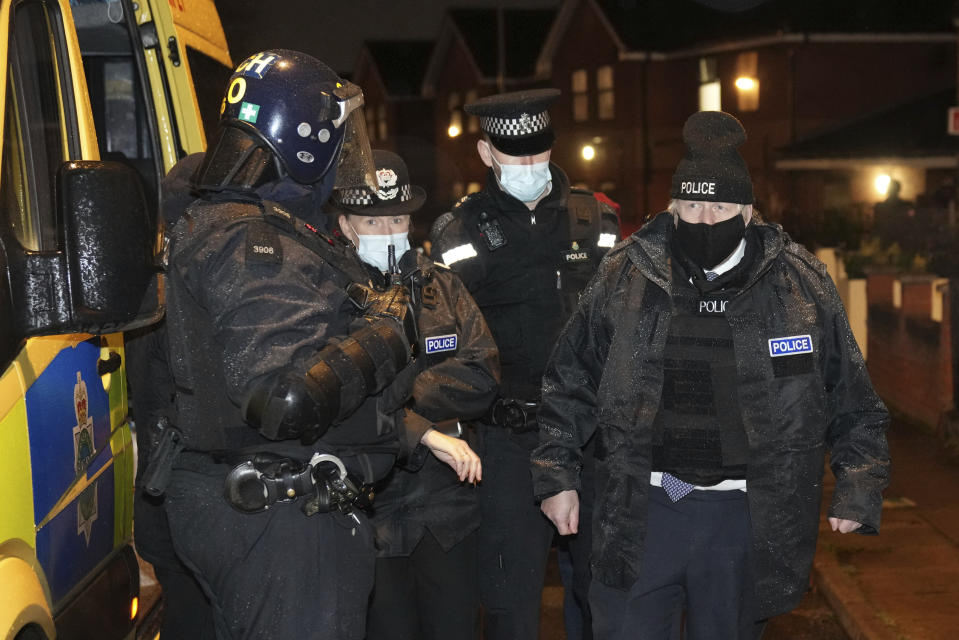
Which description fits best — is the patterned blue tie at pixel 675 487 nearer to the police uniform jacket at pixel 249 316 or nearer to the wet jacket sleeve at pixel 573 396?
the wet jacket sleeve at pixel 573 396

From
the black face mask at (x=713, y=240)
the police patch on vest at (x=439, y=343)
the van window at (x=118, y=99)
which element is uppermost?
the van window at (x=118, y=99)

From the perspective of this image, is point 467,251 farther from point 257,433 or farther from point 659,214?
point 257,433

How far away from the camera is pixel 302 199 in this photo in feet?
10.6

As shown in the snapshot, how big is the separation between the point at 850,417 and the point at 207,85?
362 cm

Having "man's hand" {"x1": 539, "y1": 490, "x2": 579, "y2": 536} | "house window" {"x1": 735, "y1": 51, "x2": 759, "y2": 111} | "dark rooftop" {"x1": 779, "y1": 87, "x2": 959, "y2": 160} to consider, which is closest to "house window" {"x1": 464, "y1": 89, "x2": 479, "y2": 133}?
"house window" {"x1": 735, "y1": 51, "x2": 759, "y2": 111}

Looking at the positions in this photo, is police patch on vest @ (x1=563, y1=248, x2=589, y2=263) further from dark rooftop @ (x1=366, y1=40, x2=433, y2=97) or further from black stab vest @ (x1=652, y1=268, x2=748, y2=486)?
dark rooftop @ (x1=366, y1=40, x2=433, y2=97)

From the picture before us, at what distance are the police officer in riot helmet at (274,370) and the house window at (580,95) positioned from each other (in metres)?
32.9

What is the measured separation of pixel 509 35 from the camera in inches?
1634

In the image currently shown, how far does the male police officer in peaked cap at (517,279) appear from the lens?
4.72m

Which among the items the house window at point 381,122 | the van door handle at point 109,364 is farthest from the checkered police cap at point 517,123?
the house window at point 381,122

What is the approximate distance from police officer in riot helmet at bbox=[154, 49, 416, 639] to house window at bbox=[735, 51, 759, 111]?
2861 centimetres

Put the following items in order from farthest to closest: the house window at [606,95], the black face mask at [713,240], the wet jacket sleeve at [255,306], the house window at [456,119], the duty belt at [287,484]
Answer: the house window at [456,119], the house window at [606,95], the black face mask at [713,240], the duty belt at [287,484], the wet jacket sleeve at [255,306]

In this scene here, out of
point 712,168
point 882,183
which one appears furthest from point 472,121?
point 712,168

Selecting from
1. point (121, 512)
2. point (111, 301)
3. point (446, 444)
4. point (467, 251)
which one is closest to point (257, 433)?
point (111, 301)
